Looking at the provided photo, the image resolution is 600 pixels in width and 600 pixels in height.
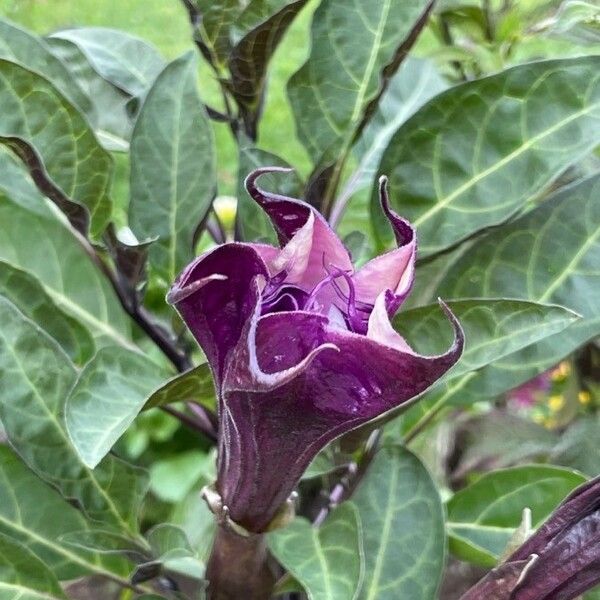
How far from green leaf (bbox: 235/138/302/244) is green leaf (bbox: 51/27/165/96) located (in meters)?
0.14

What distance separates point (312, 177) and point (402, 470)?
6.4 inches

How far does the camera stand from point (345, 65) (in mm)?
465

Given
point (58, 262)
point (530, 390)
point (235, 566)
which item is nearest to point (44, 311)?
point (58, 262)

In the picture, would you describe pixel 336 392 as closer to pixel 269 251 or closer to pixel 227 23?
pixel 269 251

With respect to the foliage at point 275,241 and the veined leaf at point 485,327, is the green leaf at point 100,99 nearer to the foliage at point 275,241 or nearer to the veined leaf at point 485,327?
the foliage at point 275,241

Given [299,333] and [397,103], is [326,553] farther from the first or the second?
[397,103]

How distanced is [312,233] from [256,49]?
20 cm

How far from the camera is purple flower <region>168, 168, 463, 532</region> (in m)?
0.24

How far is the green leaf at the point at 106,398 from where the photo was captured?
1.13 feet

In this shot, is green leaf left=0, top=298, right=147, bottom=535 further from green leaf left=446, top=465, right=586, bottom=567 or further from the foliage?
green leaf left=446, top=465, right=586, bottom=567

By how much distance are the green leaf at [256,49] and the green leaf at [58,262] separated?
0.45 ft

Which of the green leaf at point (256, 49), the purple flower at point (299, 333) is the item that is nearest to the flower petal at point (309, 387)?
the purple flower at point (299, 333)

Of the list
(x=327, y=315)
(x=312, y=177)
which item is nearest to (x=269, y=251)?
(x=327, y=315)

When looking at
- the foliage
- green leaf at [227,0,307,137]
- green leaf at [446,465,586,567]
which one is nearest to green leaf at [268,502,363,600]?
the foliage
